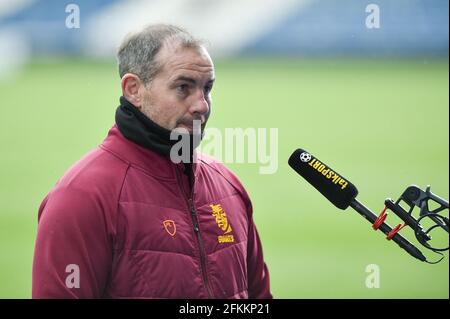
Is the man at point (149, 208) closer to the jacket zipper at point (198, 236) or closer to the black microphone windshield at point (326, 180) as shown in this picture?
the jacket zipper at point (198, 236)

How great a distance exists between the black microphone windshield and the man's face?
24 cm

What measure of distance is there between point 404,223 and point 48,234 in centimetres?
72

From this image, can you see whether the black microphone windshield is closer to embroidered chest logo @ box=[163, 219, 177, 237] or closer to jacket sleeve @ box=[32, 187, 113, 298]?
embroidered chest logo @ box=[163, 219, 177, 237]

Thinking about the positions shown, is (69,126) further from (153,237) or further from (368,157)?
(153,237)

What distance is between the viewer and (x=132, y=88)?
1868 millimetres

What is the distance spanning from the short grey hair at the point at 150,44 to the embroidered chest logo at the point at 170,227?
0.33 metres

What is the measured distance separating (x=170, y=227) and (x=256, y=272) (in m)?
0.40

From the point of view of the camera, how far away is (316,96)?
34.5 ft

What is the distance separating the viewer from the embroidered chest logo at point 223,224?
72.8 inches

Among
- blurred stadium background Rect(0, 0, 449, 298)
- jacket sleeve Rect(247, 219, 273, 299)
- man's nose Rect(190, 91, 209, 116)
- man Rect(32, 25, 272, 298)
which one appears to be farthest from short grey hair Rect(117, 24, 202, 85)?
blurred stadium background Rect(0, 0, 449, 298)

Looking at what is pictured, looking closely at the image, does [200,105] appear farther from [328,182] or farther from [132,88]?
[328,182]

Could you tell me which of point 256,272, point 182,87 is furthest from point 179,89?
point 256,272

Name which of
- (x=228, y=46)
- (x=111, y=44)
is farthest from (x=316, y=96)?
(x=111, y=44)

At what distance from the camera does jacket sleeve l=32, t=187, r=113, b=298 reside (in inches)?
65.4
